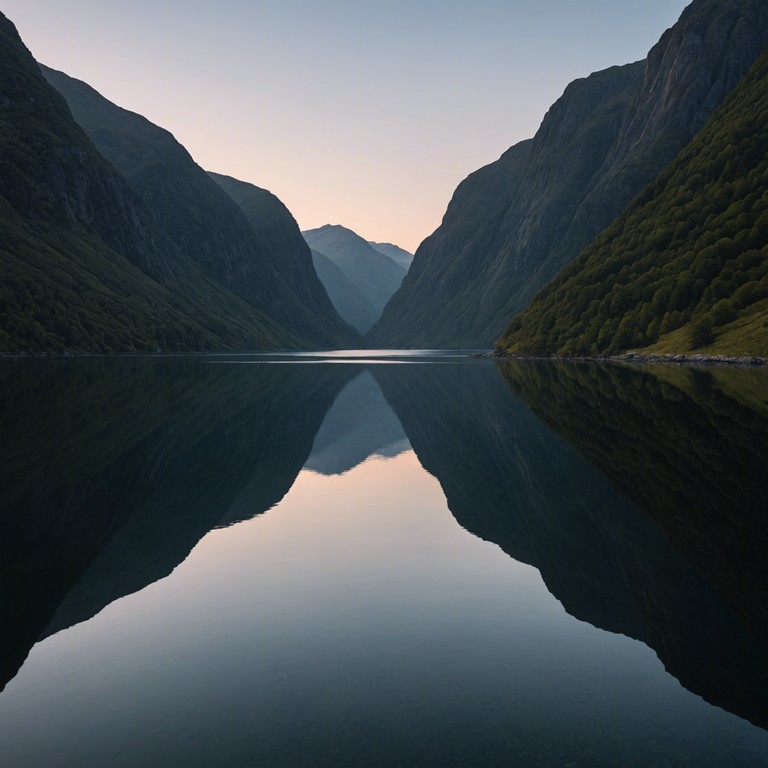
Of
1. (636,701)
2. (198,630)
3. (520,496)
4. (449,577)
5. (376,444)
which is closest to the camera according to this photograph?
(636,701)

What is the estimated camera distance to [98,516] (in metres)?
22.1

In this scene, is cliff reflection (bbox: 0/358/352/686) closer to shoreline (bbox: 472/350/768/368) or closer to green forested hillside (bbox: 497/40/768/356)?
shoreline (bbox: 472/350/768/368)

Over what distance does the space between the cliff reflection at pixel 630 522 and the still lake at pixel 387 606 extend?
9 cm

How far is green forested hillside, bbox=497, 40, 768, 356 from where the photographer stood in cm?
12988

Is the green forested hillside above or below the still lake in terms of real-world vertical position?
above

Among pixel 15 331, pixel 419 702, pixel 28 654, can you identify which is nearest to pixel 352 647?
pixel 419 702

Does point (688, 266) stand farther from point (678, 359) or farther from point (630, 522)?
point (630, 522)

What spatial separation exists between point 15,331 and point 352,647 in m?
172

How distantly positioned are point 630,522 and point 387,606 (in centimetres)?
965

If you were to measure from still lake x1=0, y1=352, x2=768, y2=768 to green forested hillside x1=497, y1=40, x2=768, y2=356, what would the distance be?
97.9 metres

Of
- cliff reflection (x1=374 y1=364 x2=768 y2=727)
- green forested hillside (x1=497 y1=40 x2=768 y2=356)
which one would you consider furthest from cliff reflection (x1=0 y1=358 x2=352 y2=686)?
green forested hillside (x1=497 y1=40 x2=768 y2=356)

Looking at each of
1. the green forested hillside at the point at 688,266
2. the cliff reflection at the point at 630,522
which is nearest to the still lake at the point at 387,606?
the cliff reflection at the point at 630,522

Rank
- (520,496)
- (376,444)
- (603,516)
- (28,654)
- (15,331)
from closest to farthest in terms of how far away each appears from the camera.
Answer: (28,654), (603,516), (520,496), (376,444), (15,331)

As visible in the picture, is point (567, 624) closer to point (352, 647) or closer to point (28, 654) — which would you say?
point (352, 647)
